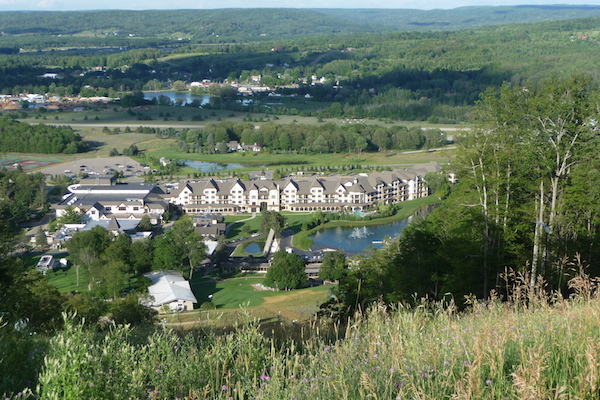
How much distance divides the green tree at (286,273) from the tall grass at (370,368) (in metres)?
12.9

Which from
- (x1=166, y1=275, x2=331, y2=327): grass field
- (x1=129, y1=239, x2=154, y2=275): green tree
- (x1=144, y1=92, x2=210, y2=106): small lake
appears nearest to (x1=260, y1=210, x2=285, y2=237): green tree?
(x1=166, y1=275, x2=331, y2=327): grass field

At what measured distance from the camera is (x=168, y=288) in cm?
1467

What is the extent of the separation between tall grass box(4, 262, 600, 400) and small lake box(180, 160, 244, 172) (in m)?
30.0

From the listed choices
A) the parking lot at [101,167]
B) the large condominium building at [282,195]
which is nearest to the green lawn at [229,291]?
the large condominium building at [282,195]

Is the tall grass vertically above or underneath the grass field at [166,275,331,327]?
above

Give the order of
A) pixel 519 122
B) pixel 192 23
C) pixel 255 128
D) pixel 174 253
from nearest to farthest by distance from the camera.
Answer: pixel 519 122
pixel 174 253
pixel 255 128
pixel 192 23

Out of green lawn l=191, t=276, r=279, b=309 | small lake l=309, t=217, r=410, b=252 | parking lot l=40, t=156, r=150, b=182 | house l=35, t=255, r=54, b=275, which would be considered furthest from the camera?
parking lot l=40, t=156, r=150, b=182

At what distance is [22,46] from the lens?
108062 mm

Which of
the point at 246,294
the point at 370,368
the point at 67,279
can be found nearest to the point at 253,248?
the point at 246,294

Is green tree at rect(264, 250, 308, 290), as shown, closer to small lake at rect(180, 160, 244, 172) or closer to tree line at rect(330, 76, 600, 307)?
tree line at rect(330, 76, 600, 307)

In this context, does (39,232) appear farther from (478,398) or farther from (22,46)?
(22,46)

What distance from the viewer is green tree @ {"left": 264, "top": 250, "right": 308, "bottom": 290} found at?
15627 mm

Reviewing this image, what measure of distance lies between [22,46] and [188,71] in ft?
139

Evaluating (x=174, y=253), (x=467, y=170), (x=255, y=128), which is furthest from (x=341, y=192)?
(x=467, y=170)
